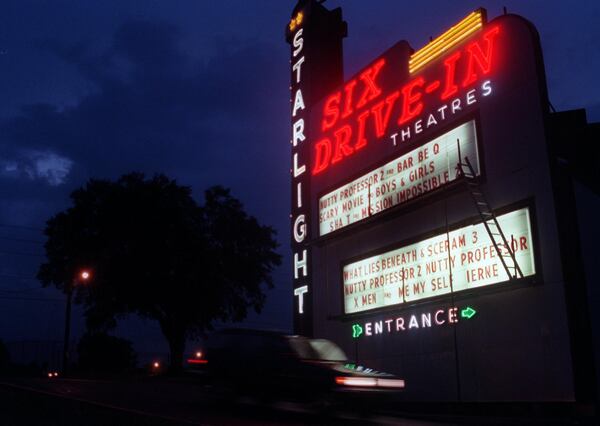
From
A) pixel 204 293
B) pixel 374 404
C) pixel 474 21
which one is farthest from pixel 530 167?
pixel 204 293

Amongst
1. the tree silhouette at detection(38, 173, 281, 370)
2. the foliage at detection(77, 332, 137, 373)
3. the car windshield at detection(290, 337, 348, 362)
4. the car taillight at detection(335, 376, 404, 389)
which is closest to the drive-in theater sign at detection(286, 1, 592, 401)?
the car taillight at detection(335, 376, 404, 389)

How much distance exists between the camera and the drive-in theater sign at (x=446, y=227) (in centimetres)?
1570

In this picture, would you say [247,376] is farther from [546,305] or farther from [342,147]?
[342,147]

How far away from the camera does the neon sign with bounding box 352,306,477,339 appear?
17.7m

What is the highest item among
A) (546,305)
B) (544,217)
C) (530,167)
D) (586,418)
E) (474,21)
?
(474,21)

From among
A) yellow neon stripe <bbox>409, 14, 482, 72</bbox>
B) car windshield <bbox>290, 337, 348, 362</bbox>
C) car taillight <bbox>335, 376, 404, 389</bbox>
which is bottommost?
car taillight <bbox>335, 376, 404, 389</bbox>

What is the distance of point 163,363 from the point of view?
168ft

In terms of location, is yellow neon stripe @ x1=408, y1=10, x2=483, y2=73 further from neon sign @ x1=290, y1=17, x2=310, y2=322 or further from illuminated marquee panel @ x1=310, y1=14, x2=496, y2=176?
neon sign @ x1=290, y1=17, x2=310, y2=322

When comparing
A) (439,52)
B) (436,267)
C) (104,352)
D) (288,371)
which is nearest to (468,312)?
(436,267)

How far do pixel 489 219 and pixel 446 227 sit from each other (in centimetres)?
178

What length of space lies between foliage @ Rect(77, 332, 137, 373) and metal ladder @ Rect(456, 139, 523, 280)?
49.5 meters

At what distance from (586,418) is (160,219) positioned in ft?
115

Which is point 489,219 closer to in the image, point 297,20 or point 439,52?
point 439,52

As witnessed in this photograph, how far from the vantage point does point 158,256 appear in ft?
143
